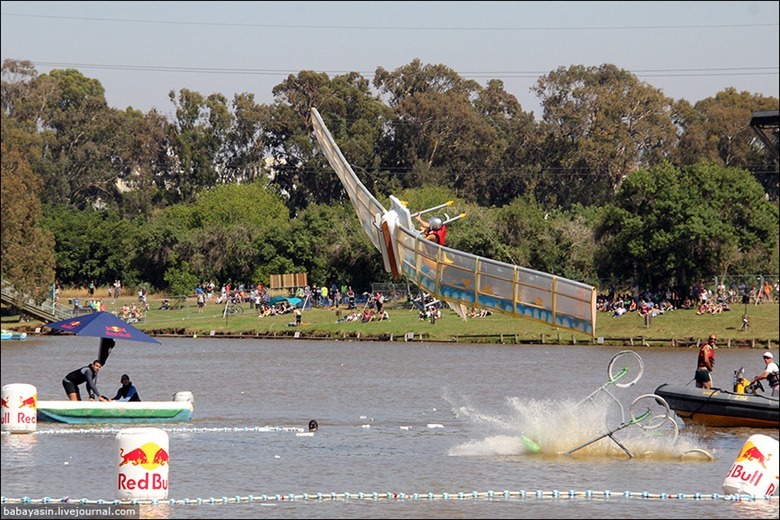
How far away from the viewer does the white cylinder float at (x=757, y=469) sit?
1919 cm

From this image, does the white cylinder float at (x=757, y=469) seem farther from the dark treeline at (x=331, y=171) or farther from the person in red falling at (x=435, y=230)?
the dark treeline at (x=331, y=171)

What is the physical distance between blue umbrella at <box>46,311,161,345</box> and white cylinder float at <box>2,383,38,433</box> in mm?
2059

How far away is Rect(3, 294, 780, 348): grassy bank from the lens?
59.8 metres

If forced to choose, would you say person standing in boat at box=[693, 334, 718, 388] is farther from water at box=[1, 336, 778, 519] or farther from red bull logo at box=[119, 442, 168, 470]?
red bull logo at box=[119, 442, 168, 470]

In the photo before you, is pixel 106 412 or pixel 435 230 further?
pixel 106 412

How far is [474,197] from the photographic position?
112m

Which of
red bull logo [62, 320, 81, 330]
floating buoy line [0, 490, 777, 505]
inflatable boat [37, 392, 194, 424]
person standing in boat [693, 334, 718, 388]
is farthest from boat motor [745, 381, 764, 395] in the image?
red bull logo [62, 320, 81, 330]

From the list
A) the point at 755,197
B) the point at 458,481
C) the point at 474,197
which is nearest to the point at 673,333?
the point at 755,197

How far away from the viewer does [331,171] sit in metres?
113

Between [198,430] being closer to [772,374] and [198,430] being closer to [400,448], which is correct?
[400,448]

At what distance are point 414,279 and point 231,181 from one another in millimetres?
96653

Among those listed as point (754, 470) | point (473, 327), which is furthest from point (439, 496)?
point (473, 327)

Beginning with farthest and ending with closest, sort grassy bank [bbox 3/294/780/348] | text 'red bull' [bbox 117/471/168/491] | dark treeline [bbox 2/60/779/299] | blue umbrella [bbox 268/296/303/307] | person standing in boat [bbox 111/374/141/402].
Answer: dark treeline [bbox 2/60/779/299] → blue umbrella [bbox 268/296/303/307] → grassy bank [bbox 3/294/780/348] → person standing in boat [bbox 111/374/141/402] → text 'red bull' [bbox 117/471/168/491]

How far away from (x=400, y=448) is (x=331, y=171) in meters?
86.3
